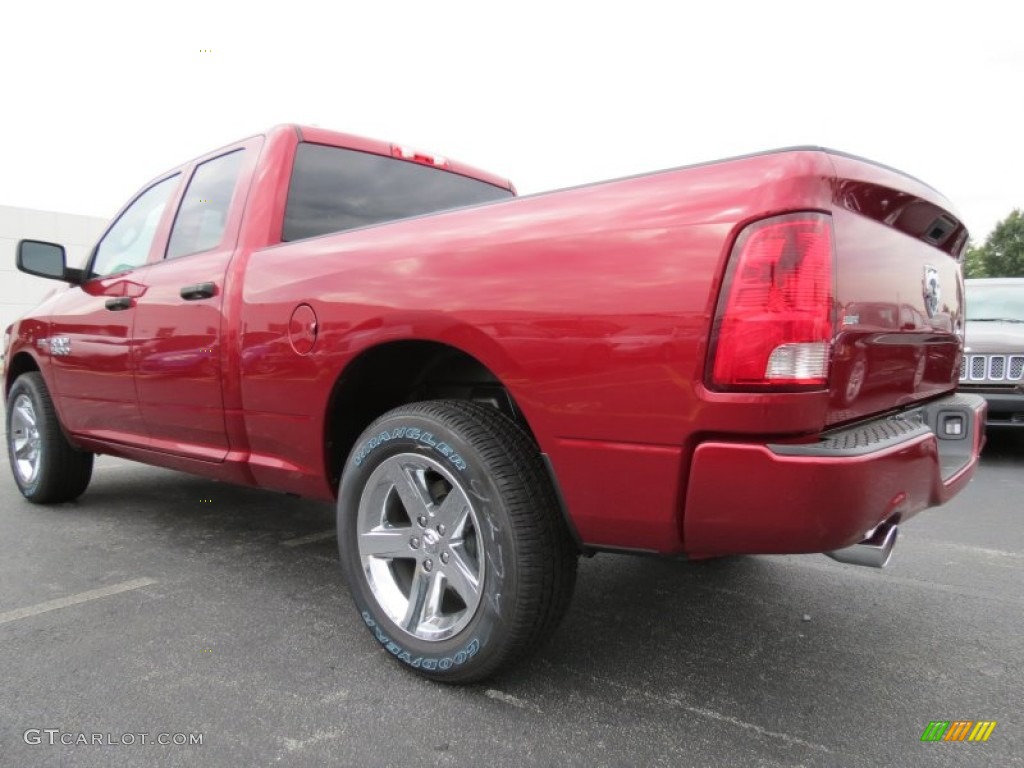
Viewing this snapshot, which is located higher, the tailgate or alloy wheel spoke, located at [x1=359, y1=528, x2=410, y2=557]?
the tailgate

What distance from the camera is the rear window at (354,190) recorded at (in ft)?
9.66

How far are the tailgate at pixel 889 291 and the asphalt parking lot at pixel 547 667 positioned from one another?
87cm

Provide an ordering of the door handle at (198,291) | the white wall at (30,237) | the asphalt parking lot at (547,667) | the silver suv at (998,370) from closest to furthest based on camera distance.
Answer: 1. the asphalt parking lot at (547,667)
2. the door handle at (198,291)
3. the silver suv at (998,370)
4. the white wall at (30,237)

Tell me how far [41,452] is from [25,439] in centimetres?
39

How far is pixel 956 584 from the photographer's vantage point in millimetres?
3031

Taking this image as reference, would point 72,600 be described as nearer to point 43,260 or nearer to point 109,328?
point 109,328

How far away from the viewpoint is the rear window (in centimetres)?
295

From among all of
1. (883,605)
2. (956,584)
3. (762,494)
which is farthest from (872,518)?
(956,584)

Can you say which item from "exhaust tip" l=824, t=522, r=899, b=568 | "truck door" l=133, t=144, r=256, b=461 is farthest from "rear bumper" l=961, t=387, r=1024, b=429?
"truck door" l=133, t=144, r=256, b=461

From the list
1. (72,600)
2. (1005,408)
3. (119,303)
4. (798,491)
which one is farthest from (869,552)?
(1005,408)

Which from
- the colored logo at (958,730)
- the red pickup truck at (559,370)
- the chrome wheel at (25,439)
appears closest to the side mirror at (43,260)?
the chrome wheel at (25,439)

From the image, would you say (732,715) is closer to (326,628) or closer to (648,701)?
(648,701)

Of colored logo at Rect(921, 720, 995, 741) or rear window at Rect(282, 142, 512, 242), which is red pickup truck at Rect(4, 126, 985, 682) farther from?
colored logo at Rect(921, 720, 995, 741)

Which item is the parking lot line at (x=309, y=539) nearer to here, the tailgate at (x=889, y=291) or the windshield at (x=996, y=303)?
the tailgate at (x=889, y=291)
